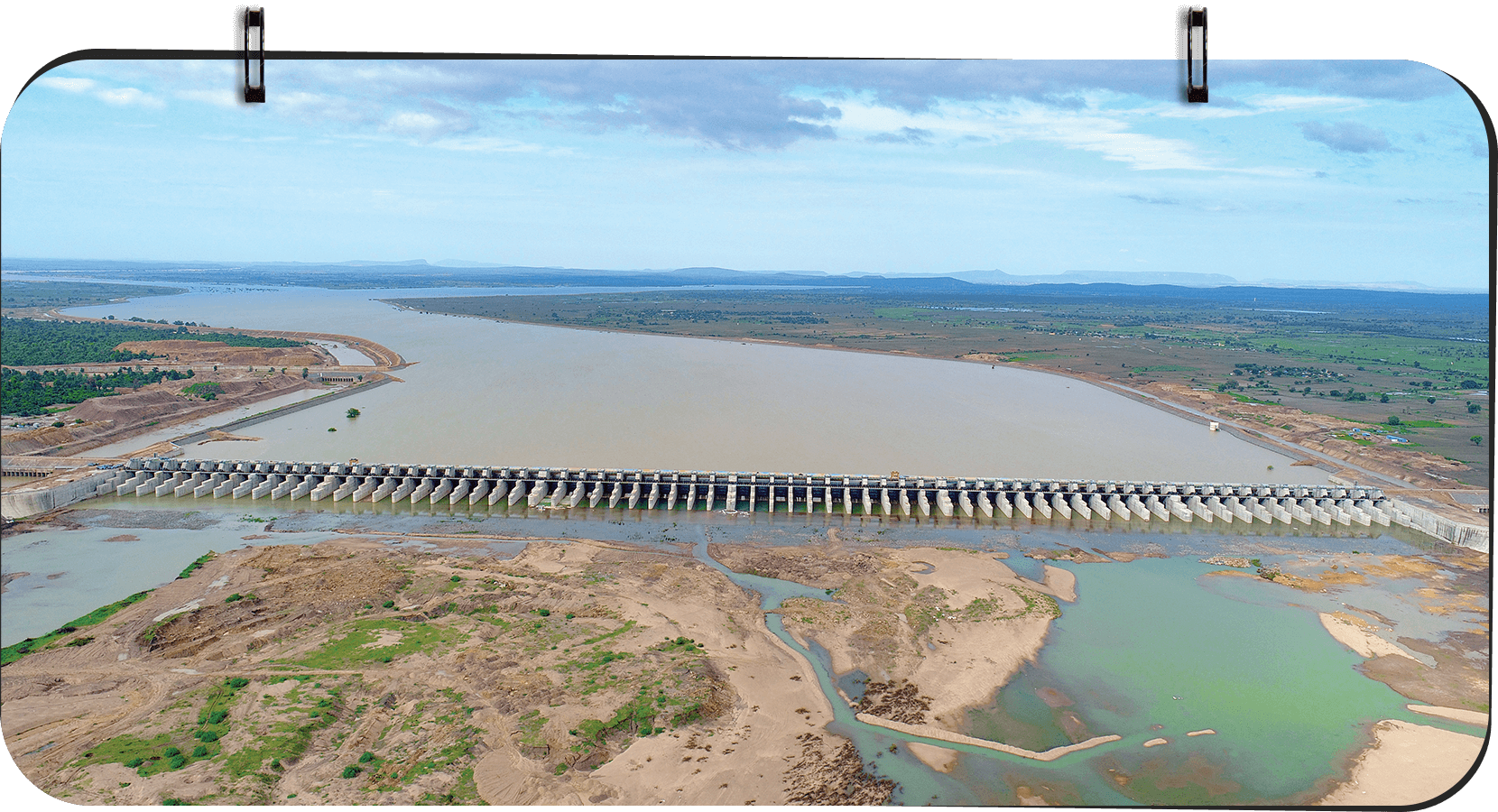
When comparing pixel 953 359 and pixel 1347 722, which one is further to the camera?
pixel 953 359

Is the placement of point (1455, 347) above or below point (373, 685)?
above

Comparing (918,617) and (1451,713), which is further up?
(918,617)

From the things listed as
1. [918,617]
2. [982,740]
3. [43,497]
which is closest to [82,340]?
[43,497]

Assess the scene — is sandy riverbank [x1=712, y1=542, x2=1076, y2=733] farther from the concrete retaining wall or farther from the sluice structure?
the concrete retaining wall

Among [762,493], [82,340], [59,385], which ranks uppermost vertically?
[82,340]

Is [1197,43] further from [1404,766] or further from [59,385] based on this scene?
[59,385]

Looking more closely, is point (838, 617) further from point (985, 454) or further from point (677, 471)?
point (985, 454)

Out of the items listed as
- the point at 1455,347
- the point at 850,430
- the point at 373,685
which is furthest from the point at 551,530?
the point at 1455,347
